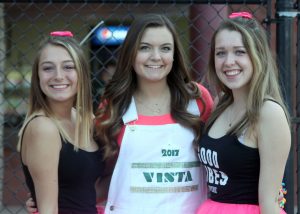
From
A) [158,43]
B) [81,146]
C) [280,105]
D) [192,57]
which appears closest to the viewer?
[280,105]

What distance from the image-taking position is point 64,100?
2.73m

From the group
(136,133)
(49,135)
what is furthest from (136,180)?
(49,135)

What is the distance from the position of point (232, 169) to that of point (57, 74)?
0.97 m

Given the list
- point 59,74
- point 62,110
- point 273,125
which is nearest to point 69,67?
point 59,74

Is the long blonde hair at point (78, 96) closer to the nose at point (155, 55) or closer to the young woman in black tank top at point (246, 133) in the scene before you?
the nose at point (155, 55)

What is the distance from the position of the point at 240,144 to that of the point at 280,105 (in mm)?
260

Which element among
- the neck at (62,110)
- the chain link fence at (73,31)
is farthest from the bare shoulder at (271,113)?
the chain link fence at (73,31)

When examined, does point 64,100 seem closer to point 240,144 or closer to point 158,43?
point 158,43

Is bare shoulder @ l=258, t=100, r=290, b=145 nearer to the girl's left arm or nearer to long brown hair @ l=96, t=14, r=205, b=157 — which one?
the girl's left arm

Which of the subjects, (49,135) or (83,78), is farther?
(83,78)

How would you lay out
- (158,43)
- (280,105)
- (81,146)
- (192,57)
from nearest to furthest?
(280,105) < (81,146) < (158,43) < (192,57)

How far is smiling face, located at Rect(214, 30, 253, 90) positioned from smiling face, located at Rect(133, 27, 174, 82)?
1.06 feet

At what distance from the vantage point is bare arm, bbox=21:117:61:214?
251 centimetres

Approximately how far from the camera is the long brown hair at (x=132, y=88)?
288cm
